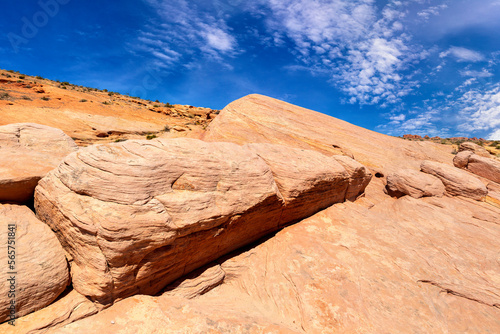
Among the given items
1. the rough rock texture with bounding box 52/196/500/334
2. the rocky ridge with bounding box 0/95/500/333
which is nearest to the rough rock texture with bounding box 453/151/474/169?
the rocky ridge with bounding box 0/95/500/333

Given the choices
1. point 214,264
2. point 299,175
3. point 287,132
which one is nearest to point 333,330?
point 214,264

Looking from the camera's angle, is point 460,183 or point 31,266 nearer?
point 31,266

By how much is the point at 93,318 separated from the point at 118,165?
3.50 metres

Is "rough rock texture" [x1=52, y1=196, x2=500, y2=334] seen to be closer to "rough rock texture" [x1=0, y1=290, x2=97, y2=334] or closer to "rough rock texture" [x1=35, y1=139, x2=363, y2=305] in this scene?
"rough rock texture" [x1=0, y1=290, x2=97, y2=334]

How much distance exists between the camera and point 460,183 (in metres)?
13.2

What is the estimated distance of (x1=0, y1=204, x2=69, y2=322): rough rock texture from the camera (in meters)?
4.39

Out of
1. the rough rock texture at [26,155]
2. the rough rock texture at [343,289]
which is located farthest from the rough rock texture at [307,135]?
the rough rock texture at [26,155]

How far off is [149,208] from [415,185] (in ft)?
49.4

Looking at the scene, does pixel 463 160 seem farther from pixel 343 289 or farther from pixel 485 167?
pixel 343 289

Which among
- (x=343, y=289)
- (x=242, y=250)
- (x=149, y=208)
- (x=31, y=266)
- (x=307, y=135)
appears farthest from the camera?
(x=307, y=135)

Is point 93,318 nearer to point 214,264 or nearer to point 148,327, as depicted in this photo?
point 148,327

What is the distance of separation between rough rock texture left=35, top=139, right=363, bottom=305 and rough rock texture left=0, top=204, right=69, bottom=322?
27cm

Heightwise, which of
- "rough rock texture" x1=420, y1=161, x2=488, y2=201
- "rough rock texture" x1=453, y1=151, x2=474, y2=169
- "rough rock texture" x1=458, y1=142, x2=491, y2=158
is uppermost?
"rough rock texture" x1=458, y1=142, x2=491, y2=158

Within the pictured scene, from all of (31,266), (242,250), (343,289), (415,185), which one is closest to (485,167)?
(415,185)
